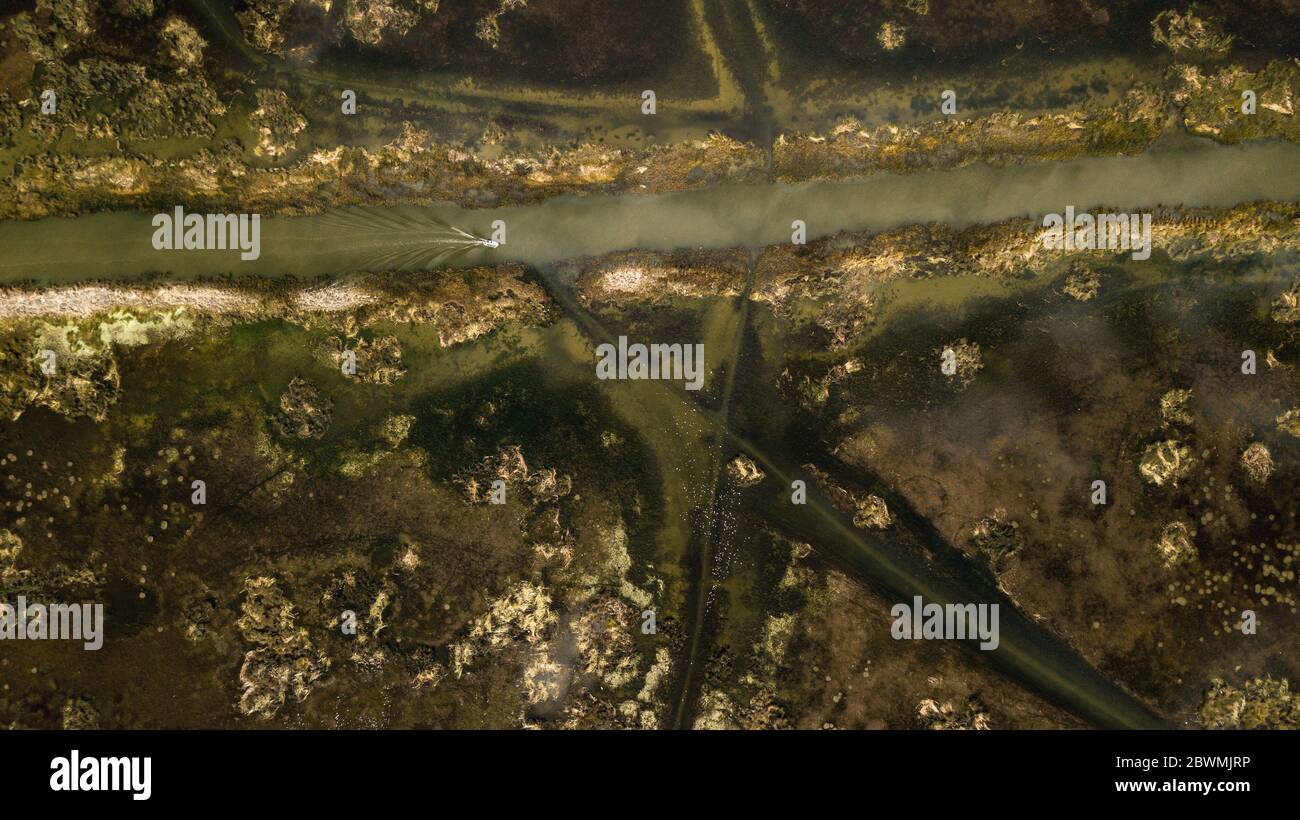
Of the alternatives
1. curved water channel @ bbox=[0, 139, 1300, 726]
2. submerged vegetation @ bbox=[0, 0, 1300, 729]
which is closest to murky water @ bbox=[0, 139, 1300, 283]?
curved water channel @ bbox=[0, 139, 1300, 726]

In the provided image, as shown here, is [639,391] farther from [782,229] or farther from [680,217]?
[782,229]

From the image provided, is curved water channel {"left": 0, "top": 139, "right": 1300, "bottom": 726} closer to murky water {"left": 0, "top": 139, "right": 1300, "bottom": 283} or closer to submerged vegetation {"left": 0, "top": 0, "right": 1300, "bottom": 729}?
murky water {"left": 0, "top": 139, "right": 1300, "bottom": 283}

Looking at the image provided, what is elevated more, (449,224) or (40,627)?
(449,224)

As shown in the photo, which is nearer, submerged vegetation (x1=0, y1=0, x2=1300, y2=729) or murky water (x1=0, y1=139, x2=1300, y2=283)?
submerged vegetation (x1=0, y1=0, x2=1300, y2=729)

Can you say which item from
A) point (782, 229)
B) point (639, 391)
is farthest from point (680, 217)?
point (639, 391)

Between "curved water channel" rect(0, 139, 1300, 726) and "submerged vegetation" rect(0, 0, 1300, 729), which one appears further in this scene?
"curved water channel" rect(0, 139, 1300, 726)

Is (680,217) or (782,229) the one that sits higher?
(680,217)

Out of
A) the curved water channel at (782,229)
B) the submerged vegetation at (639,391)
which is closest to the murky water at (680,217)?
the curved water channel at (782,229)

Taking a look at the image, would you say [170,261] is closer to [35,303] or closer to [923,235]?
[35,303]

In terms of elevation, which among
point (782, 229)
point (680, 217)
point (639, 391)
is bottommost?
point (639, 391)
